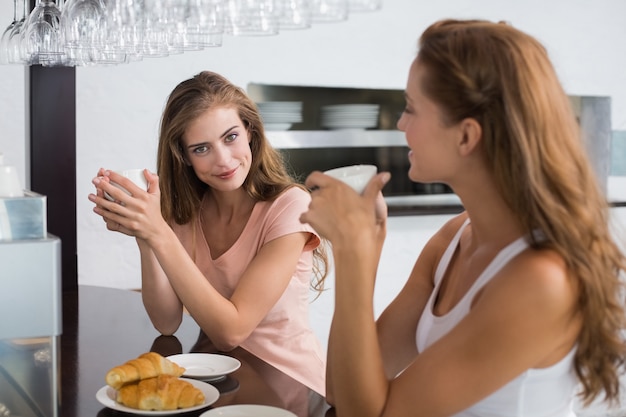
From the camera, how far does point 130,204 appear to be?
181 cm

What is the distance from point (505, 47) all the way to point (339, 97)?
2.82m

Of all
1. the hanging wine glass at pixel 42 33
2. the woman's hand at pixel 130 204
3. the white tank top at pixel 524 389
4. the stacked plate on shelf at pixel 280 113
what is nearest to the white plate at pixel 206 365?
the woman's hand at pixel 130 204

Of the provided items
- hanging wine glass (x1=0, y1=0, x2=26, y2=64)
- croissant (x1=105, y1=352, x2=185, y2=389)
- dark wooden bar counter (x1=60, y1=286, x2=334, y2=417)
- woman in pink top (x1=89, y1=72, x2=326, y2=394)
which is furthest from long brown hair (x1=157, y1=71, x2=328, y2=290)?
croissant (x1=105, y1=352, x2=185, y2=389)

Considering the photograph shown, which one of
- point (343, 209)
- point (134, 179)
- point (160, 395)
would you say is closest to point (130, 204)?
point (134, 179)

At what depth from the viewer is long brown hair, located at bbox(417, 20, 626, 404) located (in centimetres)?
126

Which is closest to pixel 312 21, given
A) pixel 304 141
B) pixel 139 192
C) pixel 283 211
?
pixel 139 192

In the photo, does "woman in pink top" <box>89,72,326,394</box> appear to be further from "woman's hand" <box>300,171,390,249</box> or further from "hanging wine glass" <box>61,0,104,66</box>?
"woman's hand" <box>300,171,390,249</box>

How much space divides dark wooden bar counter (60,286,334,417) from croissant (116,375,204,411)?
0.03 m

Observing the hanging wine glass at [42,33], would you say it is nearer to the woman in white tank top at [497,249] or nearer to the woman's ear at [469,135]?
the woman in white tank top at [497,249]

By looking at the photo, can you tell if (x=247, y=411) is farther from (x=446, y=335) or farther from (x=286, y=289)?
(x=286, y=289)

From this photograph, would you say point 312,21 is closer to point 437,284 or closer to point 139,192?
point 437,284

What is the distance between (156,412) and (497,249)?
634mm

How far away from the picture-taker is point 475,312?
126cm

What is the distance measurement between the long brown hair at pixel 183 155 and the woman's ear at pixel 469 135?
1017 millimetres
